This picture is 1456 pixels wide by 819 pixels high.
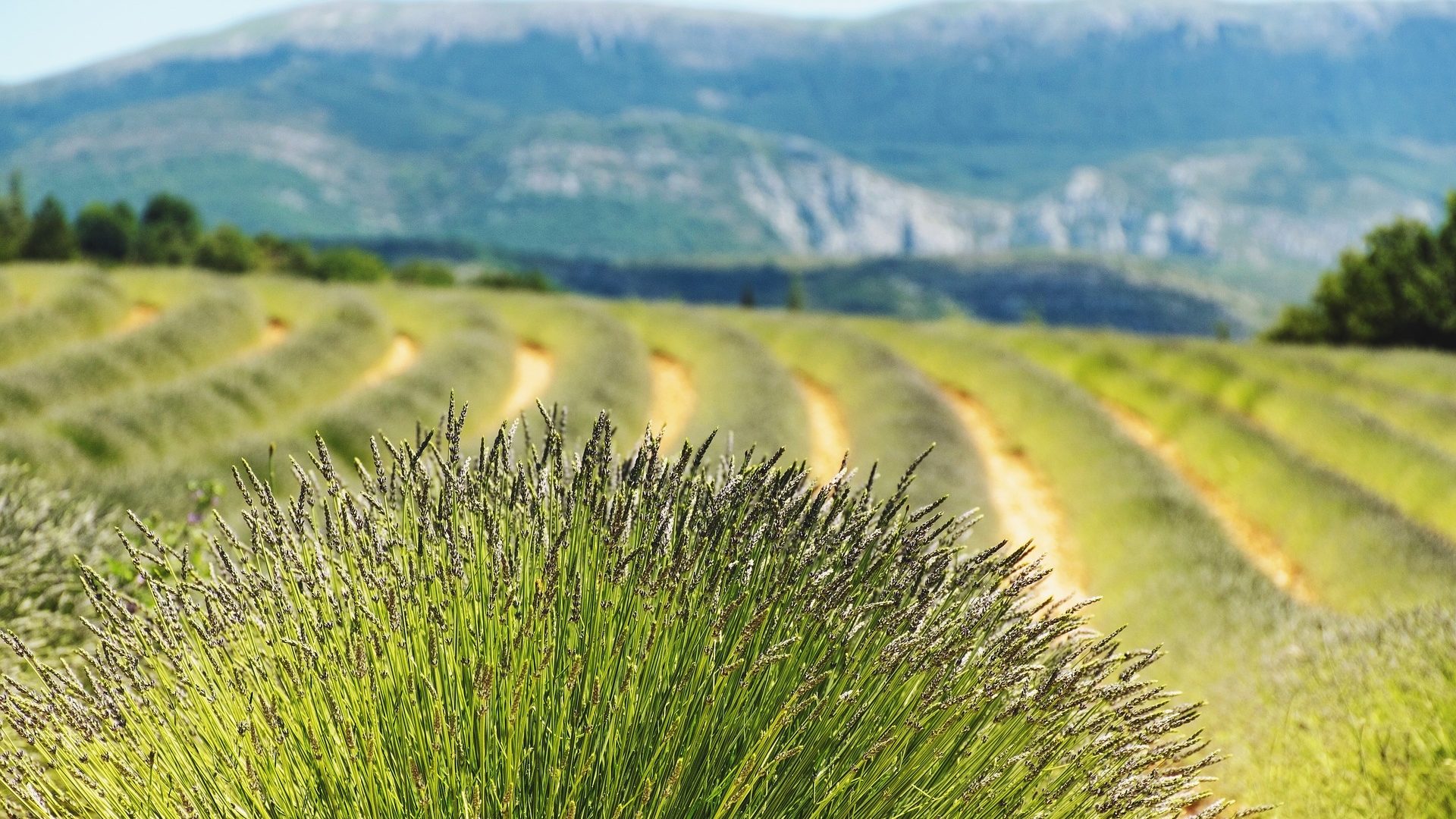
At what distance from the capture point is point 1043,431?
17.7 meters

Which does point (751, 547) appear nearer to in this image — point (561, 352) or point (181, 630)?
point (181, 630)

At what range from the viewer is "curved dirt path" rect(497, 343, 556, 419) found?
64.4 ft

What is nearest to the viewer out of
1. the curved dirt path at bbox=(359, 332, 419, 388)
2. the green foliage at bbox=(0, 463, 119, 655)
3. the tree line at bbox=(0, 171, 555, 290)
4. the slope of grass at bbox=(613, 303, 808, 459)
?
the green foliage at bbox=(0, 463, 119, 655)

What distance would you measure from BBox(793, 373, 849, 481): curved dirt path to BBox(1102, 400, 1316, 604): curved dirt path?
4262 mm

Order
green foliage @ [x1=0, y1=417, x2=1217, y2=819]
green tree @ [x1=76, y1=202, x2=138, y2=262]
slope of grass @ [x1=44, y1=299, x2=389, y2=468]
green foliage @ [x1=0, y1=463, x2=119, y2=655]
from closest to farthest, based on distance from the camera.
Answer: green foliage @ [x1=0, y1=417, x2=1217, y2=819], green foliage @ [x1=0, y1=463, x2=119, y2=655], slope of grass @ [x1=44, y1=299, x2=389, y2=468], green tree @ [x1=76, y1=202, x2=138, y2=262]

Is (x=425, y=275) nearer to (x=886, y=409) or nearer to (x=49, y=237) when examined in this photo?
(x=49, y=237)

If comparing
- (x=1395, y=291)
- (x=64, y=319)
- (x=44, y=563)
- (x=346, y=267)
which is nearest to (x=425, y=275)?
(x=346, y=267)

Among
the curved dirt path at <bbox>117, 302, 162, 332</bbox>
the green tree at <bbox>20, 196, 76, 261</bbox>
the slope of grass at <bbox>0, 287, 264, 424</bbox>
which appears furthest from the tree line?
the slope of grass at <bbox>0, 287, 264, 424</bbox>

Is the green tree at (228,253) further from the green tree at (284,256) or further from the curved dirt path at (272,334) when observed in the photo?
the curved dirt path at (272,334)

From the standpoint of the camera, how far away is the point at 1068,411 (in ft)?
→ 58.9

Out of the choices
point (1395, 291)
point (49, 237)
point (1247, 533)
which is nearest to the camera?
point (1247, 533)

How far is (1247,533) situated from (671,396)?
10132mm

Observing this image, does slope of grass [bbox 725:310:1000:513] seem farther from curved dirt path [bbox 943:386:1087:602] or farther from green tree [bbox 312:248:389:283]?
green tree [bbox 312:248:389:283]

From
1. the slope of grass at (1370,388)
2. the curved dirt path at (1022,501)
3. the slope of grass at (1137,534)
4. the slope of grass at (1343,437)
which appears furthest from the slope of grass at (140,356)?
the slope of grass at (1370,388)
